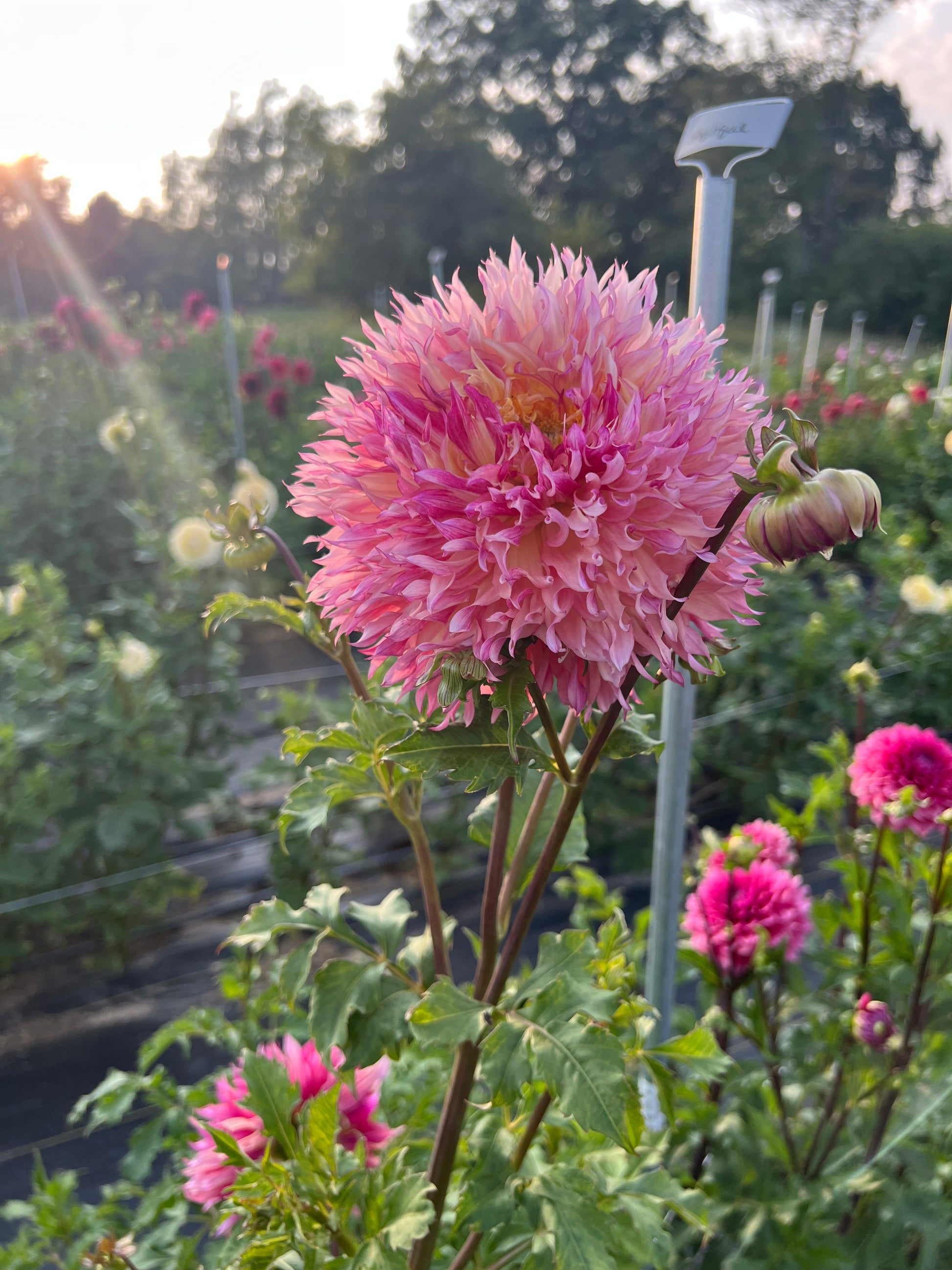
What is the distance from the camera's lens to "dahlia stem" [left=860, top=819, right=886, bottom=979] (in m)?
0.97

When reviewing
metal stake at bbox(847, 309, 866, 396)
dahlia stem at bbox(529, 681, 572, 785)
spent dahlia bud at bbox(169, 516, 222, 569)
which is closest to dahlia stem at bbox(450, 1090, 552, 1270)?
dahlia stem at bbox(529, 681, 572, 785)

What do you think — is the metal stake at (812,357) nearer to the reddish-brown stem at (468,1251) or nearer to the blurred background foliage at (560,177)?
the reddish-brown stem at (468,1251)

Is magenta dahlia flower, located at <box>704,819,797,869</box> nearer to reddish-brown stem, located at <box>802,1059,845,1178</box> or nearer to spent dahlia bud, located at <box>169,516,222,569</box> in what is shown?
reddish-brown stem, located at <box>802,1059,845,1178</box>

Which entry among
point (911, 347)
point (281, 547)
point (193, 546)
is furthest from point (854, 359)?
point (281, 547)

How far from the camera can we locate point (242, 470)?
256 cm

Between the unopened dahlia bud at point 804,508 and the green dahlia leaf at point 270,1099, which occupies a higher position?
the unopened dahlia bud at point 804,508

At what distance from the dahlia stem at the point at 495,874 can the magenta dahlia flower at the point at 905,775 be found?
567mm

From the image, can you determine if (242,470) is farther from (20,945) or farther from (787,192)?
(787,192)

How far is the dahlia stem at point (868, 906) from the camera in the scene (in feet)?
3.18

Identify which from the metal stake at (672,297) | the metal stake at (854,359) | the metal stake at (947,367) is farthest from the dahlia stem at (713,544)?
the metal stake at (854,359)

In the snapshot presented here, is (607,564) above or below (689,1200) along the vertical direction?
above

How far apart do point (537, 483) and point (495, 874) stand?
0.88ft

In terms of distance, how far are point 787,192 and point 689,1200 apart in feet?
78.0

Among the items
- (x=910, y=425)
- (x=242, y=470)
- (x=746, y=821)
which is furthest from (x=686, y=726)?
(x=910, y=425)
